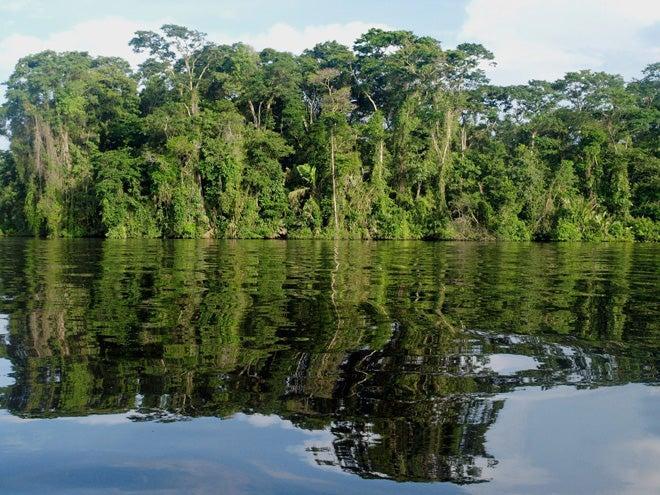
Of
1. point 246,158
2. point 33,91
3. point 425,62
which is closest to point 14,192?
point 33,91

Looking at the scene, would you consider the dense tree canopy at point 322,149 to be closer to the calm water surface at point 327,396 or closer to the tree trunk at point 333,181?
the tree trunk at point 333,181

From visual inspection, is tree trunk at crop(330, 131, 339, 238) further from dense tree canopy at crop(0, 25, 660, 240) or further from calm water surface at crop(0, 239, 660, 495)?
calm water surface at crop(0, 239, 660, 495)

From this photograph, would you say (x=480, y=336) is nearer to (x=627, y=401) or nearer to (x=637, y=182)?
(x=627, y=401)

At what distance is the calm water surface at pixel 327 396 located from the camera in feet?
11.3

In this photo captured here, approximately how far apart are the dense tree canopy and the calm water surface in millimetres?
36056

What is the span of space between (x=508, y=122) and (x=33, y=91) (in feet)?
128

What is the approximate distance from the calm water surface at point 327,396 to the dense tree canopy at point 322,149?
118ft

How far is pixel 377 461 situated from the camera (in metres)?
3.55

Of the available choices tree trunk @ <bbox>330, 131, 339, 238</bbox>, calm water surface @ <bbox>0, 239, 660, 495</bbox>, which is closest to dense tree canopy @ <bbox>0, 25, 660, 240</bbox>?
tree trunk @ <bbox>330, 131, 339, 238</bbox>

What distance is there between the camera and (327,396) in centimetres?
473

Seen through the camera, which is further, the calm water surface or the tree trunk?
the tree trunk

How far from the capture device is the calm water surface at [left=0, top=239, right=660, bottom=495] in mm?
3447

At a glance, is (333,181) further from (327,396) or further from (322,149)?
(327,396)

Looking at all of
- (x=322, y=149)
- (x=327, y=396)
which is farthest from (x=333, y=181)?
(x=327, y=396)
